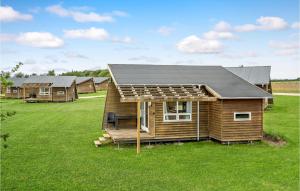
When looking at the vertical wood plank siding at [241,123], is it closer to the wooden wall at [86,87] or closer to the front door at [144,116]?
the front door at [144,116]

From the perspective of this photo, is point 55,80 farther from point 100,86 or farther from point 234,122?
point 234,122

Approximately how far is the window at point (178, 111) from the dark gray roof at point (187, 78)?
4.12 feet

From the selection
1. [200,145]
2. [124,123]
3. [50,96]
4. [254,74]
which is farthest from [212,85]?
[50,96]

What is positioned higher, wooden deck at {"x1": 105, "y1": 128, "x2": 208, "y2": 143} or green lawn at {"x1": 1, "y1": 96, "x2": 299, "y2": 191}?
wooden deck at {"x1": 105, "y1": 128, "x2": 208, "y2": 143}

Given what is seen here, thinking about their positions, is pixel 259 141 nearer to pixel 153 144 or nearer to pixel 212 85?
pixel 212 85

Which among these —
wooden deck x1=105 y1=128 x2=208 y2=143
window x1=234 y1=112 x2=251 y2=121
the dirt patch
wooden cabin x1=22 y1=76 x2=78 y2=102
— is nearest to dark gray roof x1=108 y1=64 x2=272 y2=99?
window x1=234 y1=112 x2=251 y2=121

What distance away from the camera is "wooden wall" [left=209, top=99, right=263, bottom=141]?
16.0 metres

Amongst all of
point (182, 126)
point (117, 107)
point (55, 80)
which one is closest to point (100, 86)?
point (55, 80)

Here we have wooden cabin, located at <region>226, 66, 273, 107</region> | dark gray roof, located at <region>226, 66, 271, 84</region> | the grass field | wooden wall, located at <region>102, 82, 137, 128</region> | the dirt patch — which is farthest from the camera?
the grass field

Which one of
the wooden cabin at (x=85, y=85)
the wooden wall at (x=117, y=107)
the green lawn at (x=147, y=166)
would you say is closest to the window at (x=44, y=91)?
the wooden cabin at (x=85, y=85)

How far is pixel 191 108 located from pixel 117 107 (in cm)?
437

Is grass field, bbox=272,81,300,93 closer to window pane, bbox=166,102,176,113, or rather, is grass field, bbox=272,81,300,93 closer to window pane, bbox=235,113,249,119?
window pane, bbox=235,113,249,119

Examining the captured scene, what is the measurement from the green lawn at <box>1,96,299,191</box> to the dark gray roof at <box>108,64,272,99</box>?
2.49 meters

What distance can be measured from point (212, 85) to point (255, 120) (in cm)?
259
